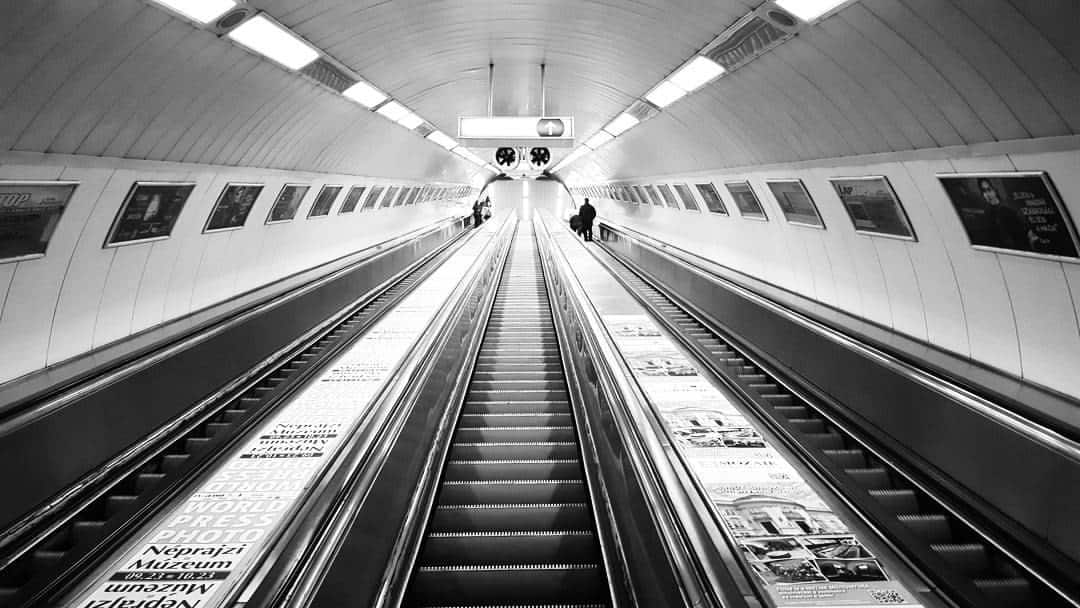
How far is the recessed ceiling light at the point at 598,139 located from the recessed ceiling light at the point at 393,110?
15.9 ft

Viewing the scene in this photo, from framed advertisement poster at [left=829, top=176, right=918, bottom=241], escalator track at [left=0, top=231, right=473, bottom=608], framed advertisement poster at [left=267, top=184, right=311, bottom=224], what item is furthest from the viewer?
framed advertisement poster at [left=267, top=184, right=311, bottom=224]

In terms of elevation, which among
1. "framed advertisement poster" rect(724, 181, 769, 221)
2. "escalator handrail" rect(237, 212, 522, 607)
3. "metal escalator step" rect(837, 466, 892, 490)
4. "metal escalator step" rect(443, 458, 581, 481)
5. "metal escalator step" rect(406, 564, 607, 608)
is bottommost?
"metal escalator step" rect(406, 564, 607, 608)

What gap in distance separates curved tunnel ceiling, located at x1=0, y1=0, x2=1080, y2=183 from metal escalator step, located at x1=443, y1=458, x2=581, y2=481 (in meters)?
4.15

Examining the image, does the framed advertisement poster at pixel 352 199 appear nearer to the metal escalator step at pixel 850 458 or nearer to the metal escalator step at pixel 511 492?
the metal escalator step at pixel 511 492

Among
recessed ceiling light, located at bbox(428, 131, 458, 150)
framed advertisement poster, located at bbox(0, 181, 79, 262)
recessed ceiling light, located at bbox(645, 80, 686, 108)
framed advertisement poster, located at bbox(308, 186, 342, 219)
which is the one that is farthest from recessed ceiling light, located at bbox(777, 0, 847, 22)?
recessed ceiling light, located at bbox(428, 131, 458, 150)

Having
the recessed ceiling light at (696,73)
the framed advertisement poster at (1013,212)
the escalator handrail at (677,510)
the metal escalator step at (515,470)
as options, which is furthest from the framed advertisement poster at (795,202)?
the metal escalator step at (515,470)

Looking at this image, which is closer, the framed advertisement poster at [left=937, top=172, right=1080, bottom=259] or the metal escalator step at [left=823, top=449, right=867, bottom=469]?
the framed advertisement poster at [left=937, top=172, right=1080, bottom=259]

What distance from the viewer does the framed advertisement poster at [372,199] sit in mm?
16116

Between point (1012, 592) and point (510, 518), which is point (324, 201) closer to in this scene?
point (510, 518)

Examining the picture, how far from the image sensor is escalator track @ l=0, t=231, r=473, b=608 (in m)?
3.17

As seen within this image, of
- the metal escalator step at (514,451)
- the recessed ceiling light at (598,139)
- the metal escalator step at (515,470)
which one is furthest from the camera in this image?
the recessed ceiling light at (598,139)

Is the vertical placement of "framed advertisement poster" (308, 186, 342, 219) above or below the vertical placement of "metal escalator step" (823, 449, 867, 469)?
above

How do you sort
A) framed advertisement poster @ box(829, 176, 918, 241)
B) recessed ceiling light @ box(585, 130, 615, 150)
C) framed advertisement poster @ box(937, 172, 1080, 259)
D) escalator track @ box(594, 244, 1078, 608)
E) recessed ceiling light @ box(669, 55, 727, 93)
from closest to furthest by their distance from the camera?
1. escalator track @ box(594, 244, 1078, 608)
2. framed advertisement poster @ box(937, 172, 1080, 259)
3. framed advertisement poster @ box(829, 176, 918, 241)
4. recessed ceiling light @ box(669, 55, 727, 93)
5. recessed ceiling light @ box(585, 130, 615, 150)

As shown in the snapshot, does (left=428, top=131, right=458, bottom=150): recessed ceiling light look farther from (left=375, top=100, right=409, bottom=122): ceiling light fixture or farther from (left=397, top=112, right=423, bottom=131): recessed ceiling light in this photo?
(left=375, top=100, right=409, bottom=122): ceiling light fixture
